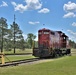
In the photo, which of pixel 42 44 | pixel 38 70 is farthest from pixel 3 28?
pixel 38 70

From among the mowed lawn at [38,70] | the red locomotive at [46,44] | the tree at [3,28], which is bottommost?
the mowed lawn at [38,70]

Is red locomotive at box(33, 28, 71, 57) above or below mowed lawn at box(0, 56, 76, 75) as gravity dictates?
above

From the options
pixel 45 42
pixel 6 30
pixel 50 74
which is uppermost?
pixel 6 30

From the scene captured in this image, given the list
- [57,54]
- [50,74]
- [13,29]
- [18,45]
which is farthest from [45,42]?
[18,45]

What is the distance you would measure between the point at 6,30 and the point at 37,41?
43648mm

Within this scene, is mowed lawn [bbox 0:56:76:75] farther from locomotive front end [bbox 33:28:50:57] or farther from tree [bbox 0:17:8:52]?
tree [bbox 0:17:8:52]

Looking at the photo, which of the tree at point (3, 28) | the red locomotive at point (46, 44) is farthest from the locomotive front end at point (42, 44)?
the tree at point (3, 28)

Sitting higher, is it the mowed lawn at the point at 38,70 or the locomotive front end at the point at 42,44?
the locomotive front end at the point at 42,44

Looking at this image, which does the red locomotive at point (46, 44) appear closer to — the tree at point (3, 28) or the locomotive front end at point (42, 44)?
the locomotive front end at point (42, 44)

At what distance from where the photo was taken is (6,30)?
83188 millimetres

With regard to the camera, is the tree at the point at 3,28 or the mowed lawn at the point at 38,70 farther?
the tree at the point at 3,28

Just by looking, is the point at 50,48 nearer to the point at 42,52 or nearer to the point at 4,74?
the point at 42,52

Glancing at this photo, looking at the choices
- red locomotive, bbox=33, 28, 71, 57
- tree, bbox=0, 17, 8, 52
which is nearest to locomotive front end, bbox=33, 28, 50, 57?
red locomotive, bbox=33, 28, 71, 57

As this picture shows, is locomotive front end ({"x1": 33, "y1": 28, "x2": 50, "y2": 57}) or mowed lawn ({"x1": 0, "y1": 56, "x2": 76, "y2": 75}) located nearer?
mowed lawn ({"x1": 0, "y1": 56, "x2": 76, "y2": 75})
